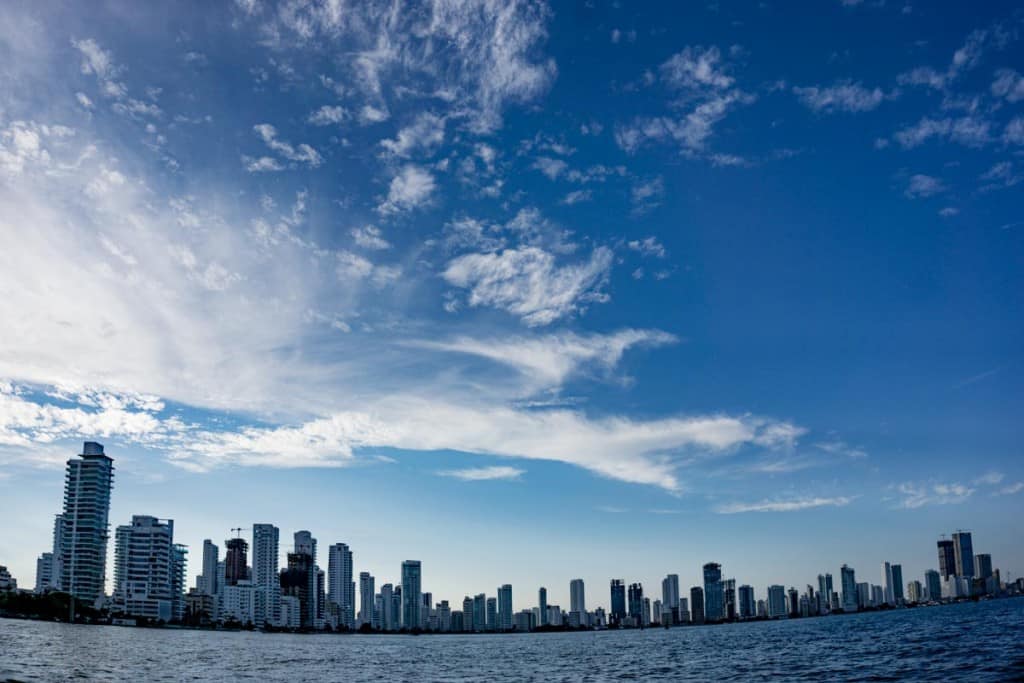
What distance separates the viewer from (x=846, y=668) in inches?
3339

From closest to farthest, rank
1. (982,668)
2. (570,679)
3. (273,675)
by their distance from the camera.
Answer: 1. (982,668)
2. (570,679)
3. (273,675)

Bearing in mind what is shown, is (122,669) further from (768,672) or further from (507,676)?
(768,672)

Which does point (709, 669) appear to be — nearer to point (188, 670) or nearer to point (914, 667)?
point (914, 667)

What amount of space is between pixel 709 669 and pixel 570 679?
62.1ft

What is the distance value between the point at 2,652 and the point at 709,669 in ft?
315

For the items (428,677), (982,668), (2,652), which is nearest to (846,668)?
(982,668)

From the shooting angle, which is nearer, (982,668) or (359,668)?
(982,668)

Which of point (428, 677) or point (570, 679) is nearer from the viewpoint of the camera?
point (570, 679)

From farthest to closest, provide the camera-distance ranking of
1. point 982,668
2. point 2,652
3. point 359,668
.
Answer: point 359,668 < point 2,652 < point 982,668

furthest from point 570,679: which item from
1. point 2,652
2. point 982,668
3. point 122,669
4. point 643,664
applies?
point 2,652

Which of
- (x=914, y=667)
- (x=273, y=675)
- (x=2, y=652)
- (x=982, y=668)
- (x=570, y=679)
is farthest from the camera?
(x=2, y=652)

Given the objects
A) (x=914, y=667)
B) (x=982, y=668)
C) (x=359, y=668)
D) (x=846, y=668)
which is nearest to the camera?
(x=982, y=668)

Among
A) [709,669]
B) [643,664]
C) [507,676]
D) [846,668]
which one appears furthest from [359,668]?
[846,668]

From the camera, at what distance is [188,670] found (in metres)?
97.2
